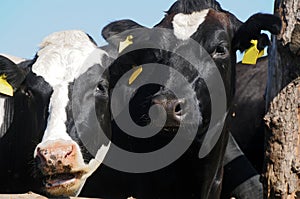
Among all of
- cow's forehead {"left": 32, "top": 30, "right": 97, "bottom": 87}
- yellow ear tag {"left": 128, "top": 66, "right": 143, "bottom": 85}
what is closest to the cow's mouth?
cow's forehead {"left": 32, "top": 30, "right": 97, "bottom": 87}

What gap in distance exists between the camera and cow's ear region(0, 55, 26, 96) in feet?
19.2

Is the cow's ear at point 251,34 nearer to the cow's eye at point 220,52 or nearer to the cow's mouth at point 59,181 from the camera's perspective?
the cow's eye at point 220,52

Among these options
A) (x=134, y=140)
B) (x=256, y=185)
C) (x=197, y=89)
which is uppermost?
(x=197, y=89)

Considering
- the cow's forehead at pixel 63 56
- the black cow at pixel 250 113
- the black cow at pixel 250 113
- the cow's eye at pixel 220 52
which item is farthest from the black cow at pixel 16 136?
the black cow at pixel 250 113

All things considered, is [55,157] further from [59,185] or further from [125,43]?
[125,43]

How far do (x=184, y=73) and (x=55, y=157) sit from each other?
146 centimetres

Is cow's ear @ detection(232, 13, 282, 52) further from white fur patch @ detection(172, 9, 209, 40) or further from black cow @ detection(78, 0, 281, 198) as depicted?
white fur patch @ detection(172, 9, 209, 40)

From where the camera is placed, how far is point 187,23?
20.0 feet

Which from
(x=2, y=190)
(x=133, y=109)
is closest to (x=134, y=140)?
(x=133, y=109)

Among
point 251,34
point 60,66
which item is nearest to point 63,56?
point 60,66

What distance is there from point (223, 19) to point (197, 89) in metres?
0.81

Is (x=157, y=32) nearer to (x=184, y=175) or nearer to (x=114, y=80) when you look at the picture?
(x=114, y=80)

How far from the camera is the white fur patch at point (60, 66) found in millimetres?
5242

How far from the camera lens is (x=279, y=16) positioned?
5137 mm
